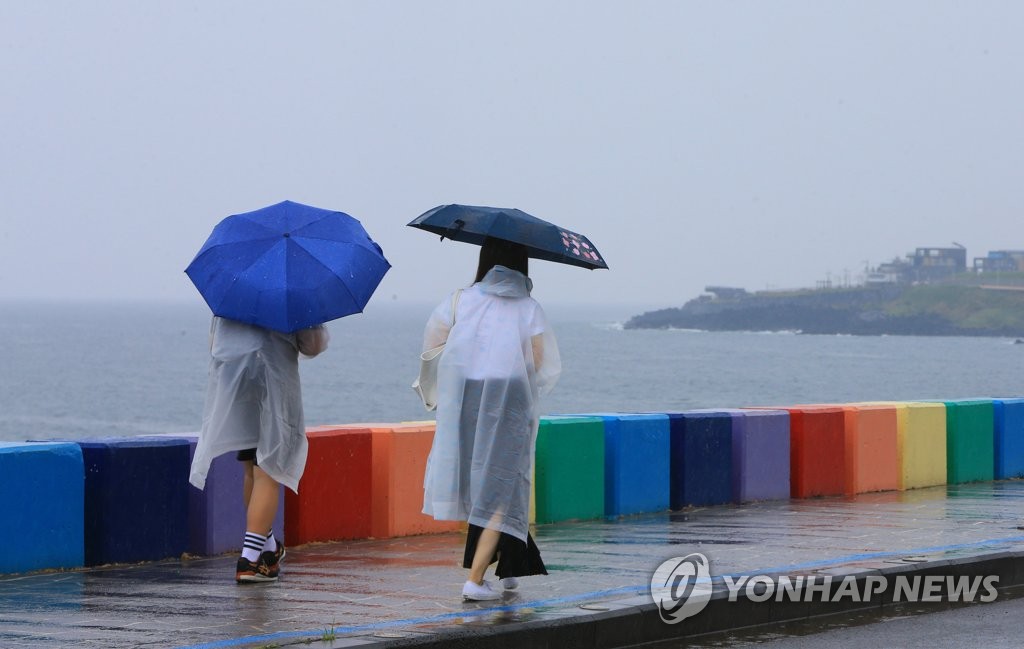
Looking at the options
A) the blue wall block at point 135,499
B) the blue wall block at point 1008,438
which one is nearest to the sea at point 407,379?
the blue wall block at point 1008,438

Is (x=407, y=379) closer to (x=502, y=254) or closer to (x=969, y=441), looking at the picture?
(x=969, y=441)

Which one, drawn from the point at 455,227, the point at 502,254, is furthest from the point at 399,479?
the point at 455,227

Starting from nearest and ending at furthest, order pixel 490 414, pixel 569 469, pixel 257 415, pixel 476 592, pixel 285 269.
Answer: pixel 476 592 < pixel 490 414 < pixel 285 269 < pixel 257 415 < pixel 569 469

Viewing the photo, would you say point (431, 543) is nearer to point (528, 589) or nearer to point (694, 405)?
point (528, 589)

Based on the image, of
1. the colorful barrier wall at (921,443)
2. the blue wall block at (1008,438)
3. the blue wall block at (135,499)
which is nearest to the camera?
the blue wall block at (135,499)

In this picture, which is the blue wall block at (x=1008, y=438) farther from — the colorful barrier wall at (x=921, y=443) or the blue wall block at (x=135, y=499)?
the blue wall block at (x=135, y=499)

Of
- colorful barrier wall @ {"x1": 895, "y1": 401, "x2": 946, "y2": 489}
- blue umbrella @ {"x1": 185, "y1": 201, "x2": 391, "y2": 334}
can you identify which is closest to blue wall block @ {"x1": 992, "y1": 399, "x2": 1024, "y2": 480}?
colorful barrier wall @ {"x1": 895, "y1": 401, "x2": 946, "y2": 489}

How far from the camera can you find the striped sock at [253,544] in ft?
23.9

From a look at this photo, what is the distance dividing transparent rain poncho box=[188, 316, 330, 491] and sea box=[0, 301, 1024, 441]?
4685 centimetres

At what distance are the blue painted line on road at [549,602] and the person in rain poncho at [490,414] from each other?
26 centimetres

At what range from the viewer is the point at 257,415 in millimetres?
7340

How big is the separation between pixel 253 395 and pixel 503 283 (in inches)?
52.3

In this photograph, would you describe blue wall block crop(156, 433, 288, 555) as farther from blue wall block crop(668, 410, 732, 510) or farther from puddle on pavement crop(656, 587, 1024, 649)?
blue wall block crop(668, 410, 732, 510)

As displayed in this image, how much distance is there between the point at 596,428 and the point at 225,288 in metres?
3.75
